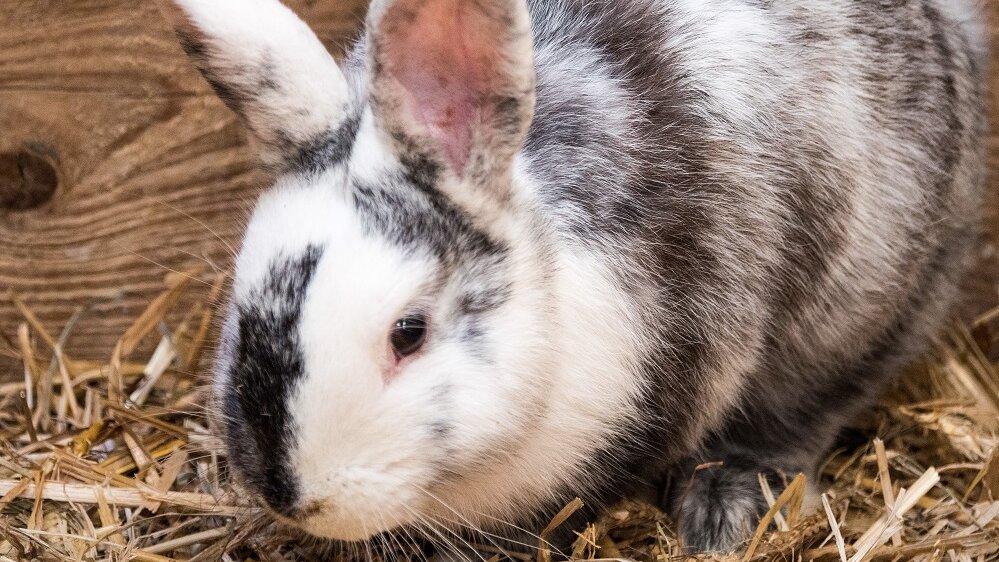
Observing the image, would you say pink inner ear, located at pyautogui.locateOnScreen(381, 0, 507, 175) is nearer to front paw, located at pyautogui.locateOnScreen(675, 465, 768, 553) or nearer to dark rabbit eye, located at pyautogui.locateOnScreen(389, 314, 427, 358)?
dark rabbit eye, located at pyautogui.locateOnScreen(389, 314, 427, 358)

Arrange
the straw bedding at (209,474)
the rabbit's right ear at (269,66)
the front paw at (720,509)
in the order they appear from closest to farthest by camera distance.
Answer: the rabbit's right ear at (269,66), the straw bedding at (209,474), the front paw at (720,509)

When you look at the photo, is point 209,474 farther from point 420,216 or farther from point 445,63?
point 445,63

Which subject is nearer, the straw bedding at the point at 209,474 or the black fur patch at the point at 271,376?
the black fur patch at the point at 271,376

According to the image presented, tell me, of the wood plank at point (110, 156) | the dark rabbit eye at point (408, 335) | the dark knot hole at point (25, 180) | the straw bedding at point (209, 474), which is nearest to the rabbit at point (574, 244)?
the dark rabbit eye at point (408, 335)

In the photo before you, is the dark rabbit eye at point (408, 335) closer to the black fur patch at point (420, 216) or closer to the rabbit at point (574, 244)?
the rabbit at point (574, 244)

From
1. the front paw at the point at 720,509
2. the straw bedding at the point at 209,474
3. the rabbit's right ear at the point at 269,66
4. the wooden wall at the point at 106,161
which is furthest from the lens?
the wooden wall at the point at 106,161

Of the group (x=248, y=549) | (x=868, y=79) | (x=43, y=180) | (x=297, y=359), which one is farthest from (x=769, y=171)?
(x=43, y=180)

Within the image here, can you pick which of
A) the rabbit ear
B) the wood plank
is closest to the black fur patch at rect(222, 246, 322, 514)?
the rabbit ear

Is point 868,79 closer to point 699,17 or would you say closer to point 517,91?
point 699,17
